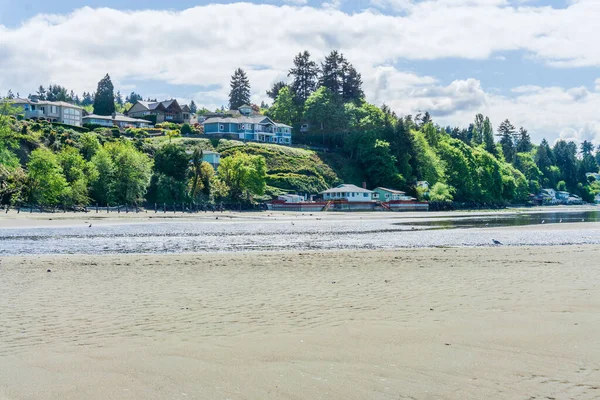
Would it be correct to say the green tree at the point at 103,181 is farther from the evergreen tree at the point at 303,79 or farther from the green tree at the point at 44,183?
the evergreen tree at the point at 303,79

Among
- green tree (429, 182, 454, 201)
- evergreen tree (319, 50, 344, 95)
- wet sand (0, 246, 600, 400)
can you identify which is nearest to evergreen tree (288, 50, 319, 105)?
evergreen tree (319, 50, 344, 95)

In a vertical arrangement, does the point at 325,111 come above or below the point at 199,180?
above

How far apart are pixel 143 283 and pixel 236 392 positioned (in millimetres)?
9023

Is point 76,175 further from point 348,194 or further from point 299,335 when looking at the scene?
point 299,335

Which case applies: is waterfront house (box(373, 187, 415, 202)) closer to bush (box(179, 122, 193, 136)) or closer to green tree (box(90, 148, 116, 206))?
bush (box(179, 122, 193, 136))

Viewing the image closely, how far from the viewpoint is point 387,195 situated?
115062 millimetres

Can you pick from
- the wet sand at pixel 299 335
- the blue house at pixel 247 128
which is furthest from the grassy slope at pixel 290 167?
the wet sand at pixel 299 335

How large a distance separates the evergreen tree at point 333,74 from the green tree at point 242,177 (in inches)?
2853

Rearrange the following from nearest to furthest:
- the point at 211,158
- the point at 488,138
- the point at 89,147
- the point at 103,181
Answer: the point at 103,181 < the point at 89,147 < the point at 211,158 < the point at 488,138

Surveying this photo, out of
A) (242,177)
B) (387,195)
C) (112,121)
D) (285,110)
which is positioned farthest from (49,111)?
(387,195)

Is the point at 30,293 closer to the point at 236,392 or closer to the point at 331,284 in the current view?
the point at 331,284

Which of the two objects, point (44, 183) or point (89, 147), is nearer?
point (44, 183)

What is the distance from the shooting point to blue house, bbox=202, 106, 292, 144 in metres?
136

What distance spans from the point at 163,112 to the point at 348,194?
2701 inches
